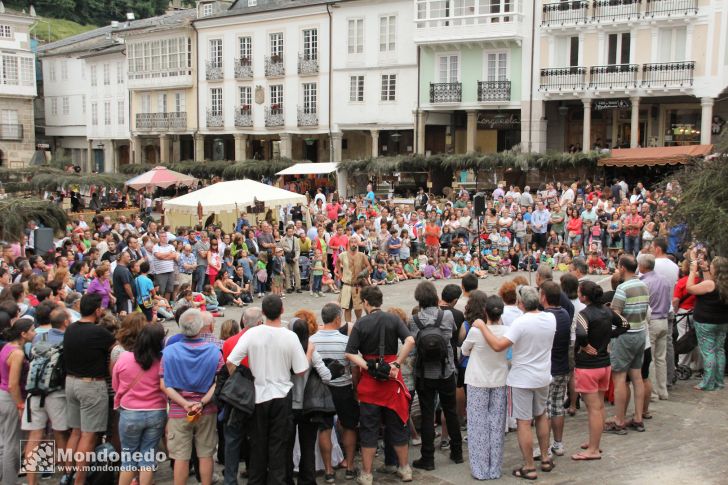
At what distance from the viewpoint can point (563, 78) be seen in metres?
34.8

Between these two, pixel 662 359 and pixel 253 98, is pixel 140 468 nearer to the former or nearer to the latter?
pixel 662 359

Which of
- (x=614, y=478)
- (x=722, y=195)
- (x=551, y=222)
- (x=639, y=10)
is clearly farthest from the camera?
(x=639, y=10)

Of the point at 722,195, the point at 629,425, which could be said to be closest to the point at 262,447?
the point at 629,425

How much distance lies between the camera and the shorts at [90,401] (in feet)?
24.6

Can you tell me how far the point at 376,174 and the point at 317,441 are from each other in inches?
1144

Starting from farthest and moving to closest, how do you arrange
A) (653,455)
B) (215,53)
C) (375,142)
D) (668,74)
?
1. (215,53)
2. (375,142)
3. (668,74)
4. (653,455)

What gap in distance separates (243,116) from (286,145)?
149 inches

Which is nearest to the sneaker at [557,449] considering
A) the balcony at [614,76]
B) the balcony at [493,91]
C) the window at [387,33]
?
the balcony at [614,76]

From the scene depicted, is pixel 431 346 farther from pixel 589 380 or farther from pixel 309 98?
pixel 309 98

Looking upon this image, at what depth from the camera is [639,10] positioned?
32.4m

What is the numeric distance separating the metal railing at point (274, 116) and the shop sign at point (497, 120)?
1221 centimetres

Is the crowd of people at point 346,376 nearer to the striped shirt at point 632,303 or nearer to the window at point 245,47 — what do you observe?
the striped shirt at point 632,303

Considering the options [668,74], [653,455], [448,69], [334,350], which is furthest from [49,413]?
[448,69]

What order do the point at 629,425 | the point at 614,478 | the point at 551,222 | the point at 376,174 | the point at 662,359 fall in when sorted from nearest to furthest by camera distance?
the point at 614,478 < the point at 629,425 < the point at 662,359 < the point at 551,222 < the point at 376,174
